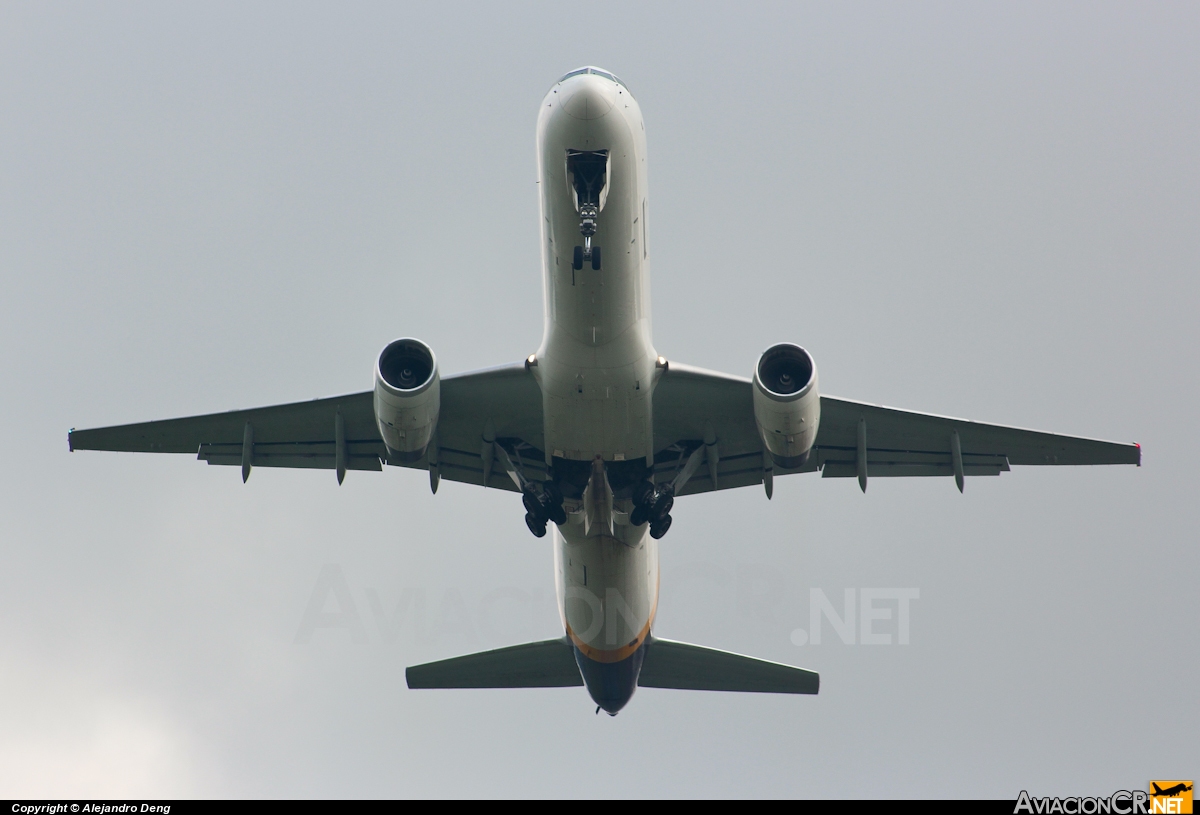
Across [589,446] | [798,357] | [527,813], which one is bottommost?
[527,813]

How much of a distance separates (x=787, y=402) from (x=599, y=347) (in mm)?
3363

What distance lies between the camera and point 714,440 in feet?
78.8

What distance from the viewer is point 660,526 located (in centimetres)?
2327

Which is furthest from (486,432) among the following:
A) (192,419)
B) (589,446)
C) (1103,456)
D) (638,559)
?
(1103,456)

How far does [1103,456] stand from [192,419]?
59.0 feet

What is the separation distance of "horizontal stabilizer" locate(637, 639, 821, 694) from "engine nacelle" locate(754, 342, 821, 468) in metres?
7.38

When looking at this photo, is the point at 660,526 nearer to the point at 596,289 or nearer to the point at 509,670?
the point at 596,289

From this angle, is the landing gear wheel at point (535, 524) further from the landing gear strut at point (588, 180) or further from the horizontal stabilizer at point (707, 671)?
the landing gear strut at point (588, 180)

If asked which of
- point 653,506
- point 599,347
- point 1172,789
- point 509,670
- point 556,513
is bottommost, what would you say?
point 1172,789

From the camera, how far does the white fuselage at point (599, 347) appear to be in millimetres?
19484

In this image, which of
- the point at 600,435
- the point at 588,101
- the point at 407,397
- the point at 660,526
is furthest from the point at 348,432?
the point at 588,101

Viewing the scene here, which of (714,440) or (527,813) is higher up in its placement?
(714,440)

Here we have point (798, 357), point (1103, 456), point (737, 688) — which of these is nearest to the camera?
point (798, 357)

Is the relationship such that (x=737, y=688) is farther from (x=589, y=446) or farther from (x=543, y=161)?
(x=543, y=161)
